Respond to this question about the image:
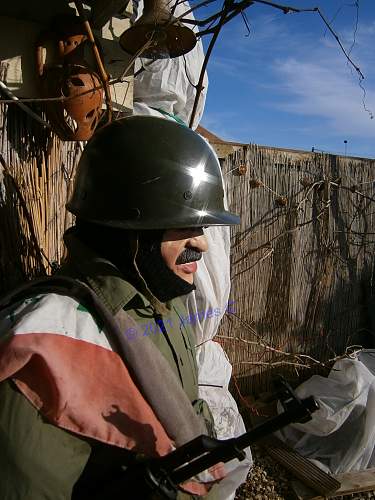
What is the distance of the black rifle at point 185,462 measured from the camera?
105 cm

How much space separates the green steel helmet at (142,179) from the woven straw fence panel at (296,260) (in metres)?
2.42

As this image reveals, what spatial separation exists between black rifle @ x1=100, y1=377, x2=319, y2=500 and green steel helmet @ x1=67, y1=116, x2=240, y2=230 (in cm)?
69

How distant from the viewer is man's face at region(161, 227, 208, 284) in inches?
57.4

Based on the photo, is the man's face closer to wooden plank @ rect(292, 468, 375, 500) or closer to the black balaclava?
the black balaclava

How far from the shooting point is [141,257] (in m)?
1.42

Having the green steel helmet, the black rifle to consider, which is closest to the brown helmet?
the green steel helmet

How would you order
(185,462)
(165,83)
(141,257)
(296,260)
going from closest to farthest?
1. (185,462)
2. (141,257)
3. (165,83)
4. (296,260)

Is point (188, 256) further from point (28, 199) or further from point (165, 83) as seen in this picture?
point (165, 83)

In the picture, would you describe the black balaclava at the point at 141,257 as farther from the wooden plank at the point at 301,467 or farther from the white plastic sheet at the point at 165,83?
the wooden plank at the point at 301,467

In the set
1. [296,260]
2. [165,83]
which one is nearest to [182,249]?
[165,83]

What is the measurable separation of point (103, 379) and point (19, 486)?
301mm

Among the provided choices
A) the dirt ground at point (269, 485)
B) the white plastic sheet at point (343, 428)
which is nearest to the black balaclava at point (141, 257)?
the dirt ground at point (269, 485)

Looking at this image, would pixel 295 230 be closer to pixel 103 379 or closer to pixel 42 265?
pixel 42 265

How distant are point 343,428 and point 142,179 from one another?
11.2 feet
